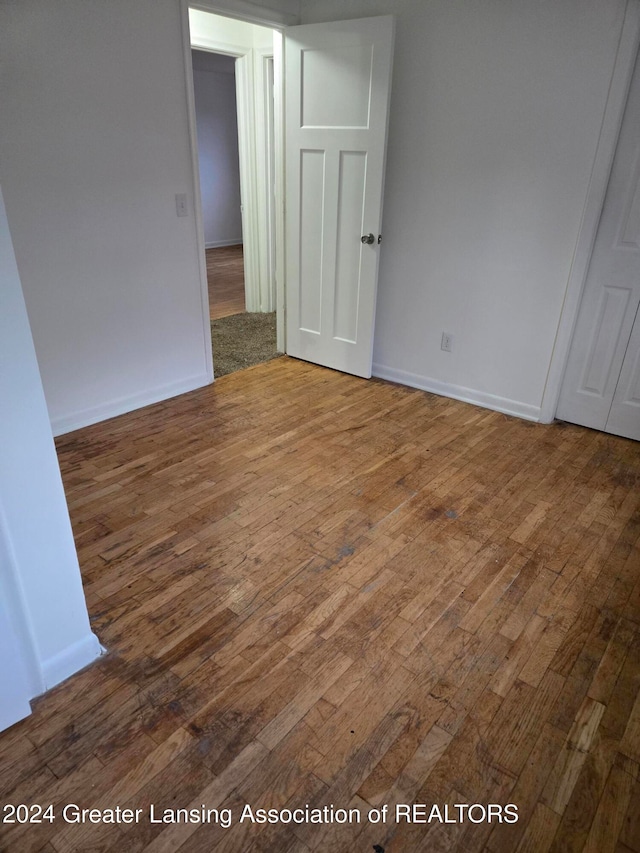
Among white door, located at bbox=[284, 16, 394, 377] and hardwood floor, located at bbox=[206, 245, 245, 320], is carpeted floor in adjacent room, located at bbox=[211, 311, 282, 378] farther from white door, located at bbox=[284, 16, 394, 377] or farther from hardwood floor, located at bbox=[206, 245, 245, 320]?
white door, located at bbox=[284, 16, 394, 377]

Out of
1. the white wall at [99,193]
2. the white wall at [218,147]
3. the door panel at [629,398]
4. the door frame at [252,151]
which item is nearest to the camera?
the white wall at [99,193]

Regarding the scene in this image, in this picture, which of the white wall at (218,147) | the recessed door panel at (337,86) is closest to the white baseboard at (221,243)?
the white wall at (218,147)

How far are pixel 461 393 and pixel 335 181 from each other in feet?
5.13

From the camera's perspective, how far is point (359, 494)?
8.23 ft

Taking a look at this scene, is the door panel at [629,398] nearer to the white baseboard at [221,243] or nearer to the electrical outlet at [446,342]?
the electrical outlet at [446,342]

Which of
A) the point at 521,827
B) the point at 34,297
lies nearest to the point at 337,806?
the point at 521,827

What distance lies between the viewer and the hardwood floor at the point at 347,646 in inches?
51.9

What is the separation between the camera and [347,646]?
1730mm

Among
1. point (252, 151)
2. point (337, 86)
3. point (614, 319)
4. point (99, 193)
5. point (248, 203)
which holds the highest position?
point (337, 86)

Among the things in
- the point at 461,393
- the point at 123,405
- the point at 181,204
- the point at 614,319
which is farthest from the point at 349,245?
the point at 123,405

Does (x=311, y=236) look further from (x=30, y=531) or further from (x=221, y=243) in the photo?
(x=221, y=243)

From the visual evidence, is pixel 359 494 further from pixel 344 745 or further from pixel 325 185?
pixel 325 185

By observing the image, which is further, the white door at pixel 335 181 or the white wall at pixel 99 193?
the white door at pixel 335 181

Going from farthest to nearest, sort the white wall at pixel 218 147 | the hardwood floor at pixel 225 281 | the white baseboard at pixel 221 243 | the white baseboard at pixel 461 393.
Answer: the white baseboard at pixel 221 243
the white wall at pixel 218 147
the hardwood floor at pixel 225 281
the white baseboard at pixel 461 393
